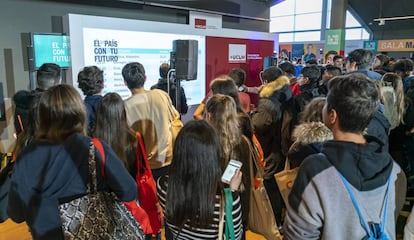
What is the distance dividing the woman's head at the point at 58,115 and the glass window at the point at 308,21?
1658 centimetres

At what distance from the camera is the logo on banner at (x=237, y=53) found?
7.19m

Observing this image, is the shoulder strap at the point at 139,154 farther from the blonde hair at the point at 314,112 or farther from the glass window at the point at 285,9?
the glass window at the point at 285,9

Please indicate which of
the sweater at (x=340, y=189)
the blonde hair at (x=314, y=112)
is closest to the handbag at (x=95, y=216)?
the sweater at (x=340, y=189)

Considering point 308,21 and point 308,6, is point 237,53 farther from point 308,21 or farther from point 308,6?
point 308,6

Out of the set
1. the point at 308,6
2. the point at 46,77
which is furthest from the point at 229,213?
the point at 308,6

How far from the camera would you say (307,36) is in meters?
16.7

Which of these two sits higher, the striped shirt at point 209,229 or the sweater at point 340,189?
the sweater at point 340,189

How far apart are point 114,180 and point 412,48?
12.3 metres

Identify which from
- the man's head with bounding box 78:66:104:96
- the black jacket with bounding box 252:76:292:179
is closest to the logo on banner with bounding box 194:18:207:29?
the black jacket with bounding box 252:76:292:179

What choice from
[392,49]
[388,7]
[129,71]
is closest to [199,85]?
[129,71]

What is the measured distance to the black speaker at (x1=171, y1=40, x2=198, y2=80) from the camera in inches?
171

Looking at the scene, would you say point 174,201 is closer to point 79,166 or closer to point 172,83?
point 79,166

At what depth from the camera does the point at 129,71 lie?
2674mm

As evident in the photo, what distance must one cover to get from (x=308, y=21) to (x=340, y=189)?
56.0 feet
